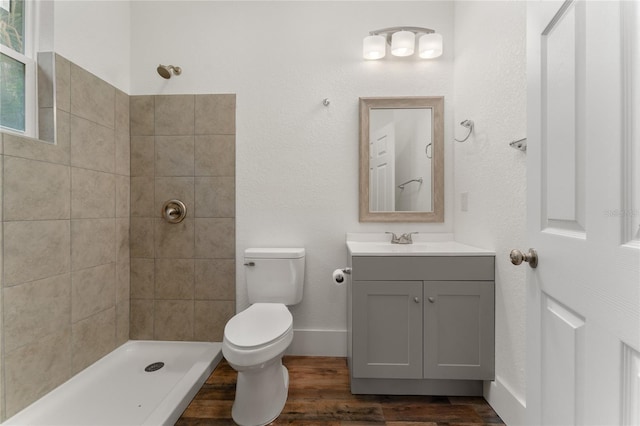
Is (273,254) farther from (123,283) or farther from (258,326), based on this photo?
(123,283)

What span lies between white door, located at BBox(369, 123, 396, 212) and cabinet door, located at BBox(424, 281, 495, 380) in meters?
0.67

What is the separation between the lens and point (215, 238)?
6.49ft

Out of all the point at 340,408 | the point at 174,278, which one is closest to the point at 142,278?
the point at 174,278

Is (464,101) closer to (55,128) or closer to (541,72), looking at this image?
(541,72)

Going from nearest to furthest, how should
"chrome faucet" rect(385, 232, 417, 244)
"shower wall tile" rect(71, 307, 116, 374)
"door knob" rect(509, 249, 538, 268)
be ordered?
"door knob" rect(509, 249, 538, 268) < "shower wall tile" rect(71, 307, 116, 374) < "chrome faucet" rect(385, 232, 417, 244)

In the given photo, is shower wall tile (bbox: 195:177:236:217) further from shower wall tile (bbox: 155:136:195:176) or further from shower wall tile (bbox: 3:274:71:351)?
shower wall tile (bbox: 3:274:71:351)

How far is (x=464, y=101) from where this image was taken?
1.75 metres

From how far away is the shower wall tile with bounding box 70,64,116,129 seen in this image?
158 cm

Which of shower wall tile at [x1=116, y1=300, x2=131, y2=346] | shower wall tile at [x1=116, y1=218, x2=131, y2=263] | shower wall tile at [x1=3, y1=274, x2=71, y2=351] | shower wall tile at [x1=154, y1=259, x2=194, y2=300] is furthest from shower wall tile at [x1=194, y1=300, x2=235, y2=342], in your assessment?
shower wall tile at [x1=3, y1=274, x2=71, y2=351]

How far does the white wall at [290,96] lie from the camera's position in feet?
6.37

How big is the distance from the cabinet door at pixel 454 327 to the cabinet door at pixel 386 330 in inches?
2.6

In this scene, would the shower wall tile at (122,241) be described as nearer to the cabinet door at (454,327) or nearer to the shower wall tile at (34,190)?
the shower wall tile at (34,190)

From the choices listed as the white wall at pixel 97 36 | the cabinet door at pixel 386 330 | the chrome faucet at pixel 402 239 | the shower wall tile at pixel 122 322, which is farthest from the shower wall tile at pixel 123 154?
the chrome faucet at pixel 402 239

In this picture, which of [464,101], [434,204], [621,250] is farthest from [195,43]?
[621,250]
